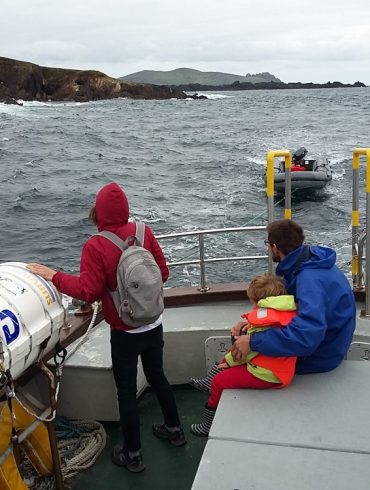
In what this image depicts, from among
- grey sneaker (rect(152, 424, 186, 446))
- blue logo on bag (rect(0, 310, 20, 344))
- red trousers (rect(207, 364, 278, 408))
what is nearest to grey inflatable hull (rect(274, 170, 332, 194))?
grey sneaker (rect(152, 424, 186, 446))

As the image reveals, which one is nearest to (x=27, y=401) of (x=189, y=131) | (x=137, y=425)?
(x=137, y=425)

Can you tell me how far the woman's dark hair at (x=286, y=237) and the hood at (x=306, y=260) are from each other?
0.12 ft

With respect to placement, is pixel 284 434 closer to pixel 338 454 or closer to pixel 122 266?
pixel 338 454

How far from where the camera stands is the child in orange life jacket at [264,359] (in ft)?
10.8

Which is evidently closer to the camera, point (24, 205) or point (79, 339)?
point (79, 339)

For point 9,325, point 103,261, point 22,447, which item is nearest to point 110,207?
point 103,261

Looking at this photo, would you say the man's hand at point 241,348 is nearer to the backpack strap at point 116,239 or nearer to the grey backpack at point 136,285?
the grey backpack at point 136,285

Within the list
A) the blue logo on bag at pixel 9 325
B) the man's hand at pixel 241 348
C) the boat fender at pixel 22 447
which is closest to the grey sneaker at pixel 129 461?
the boat fender at pixel 22 447

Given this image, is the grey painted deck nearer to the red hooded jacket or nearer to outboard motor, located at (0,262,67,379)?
the red hooded jacket

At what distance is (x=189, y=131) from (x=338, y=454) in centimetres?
5110

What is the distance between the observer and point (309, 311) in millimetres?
3178

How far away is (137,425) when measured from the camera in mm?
3764

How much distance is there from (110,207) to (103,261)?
0.31m

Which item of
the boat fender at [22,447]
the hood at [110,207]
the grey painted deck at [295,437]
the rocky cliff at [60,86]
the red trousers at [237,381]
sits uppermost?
the rocky cliff at [60,86]
